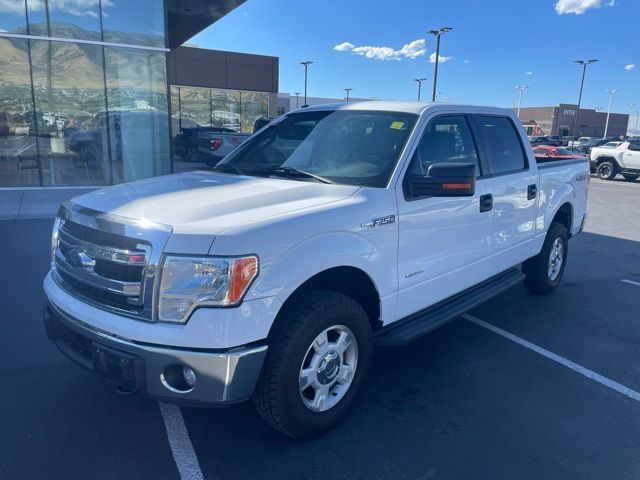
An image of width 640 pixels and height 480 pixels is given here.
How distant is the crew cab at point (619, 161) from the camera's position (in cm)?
2086

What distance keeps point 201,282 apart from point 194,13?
15862 millimetres

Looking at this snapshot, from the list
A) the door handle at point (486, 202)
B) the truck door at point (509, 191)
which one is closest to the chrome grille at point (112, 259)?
the door handle at point (486, 202)

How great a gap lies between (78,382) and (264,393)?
1713 mm

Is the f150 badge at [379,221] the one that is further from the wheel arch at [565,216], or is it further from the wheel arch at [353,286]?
the wheel arch at [565,216]

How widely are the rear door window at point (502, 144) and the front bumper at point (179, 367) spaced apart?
3.02 meters

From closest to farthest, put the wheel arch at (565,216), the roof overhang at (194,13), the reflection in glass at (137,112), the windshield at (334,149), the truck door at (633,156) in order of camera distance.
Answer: the windshield at (334,149), the wheel arch at (565,216), the reflection in glass at (137,112), the roof overhang at (194,13), the truck door at (633,156)

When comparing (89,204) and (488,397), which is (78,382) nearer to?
(89,204)

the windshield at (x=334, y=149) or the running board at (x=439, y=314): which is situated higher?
the windshield at (x=334, y=149)

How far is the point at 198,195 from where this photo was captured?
311cm

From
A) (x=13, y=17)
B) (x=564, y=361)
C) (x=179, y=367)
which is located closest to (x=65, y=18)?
(x=13, y=17)

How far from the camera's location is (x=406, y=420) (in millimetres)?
3262

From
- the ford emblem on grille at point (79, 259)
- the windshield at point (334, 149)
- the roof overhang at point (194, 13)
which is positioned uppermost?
the roof overhang at point (194, 13)

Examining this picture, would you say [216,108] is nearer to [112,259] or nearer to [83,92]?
[83,92]

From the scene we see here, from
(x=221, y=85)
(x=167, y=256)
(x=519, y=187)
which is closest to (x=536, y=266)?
(x=519, y=187)
